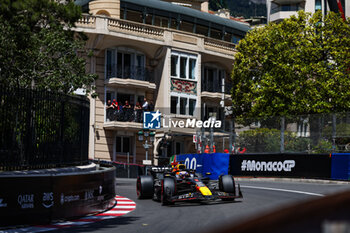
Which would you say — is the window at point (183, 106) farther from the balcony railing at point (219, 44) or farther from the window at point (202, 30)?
the window at point (202, 30)

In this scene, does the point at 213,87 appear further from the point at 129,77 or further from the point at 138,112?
the point at 138,112

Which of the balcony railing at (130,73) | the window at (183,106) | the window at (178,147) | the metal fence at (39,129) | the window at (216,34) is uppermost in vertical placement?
the window at (216,34)

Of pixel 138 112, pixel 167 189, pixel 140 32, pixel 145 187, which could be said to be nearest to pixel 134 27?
pixel 140 32

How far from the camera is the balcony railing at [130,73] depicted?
38.7 metres

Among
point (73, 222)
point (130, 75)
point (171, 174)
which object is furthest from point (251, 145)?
point (73, 222)

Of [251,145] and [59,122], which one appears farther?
[251,145]

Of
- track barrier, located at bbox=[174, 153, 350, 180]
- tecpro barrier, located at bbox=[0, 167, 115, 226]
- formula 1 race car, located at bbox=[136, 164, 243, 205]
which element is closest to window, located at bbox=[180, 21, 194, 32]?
track barrier, located at bbox=[174, 153, 350, 180]

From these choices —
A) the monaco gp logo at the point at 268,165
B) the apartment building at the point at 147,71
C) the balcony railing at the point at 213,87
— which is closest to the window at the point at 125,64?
the apartment building at the point at 147,71

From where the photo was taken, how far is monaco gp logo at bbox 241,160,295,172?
24906 millimetres

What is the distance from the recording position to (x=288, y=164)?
24.9 metres

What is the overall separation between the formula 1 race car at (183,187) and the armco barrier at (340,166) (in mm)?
8924

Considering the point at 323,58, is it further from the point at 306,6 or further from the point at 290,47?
the point at 306,6

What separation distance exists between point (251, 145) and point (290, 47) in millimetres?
13621

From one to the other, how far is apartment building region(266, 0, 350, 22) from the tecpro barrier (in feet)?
154
